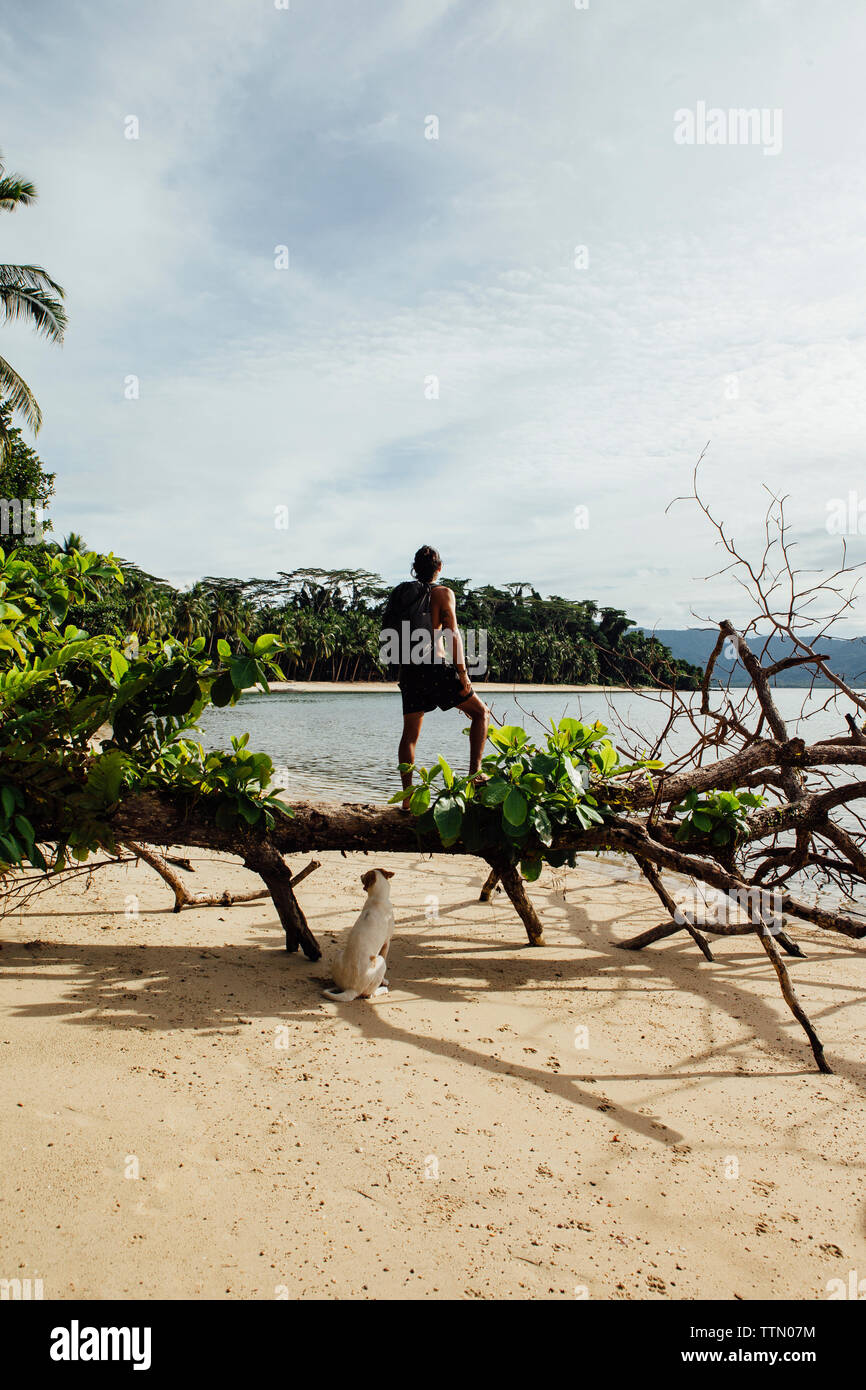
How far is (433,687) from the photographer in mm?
6016

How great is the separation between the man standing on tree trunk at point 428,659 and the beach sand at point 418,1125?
1661mm

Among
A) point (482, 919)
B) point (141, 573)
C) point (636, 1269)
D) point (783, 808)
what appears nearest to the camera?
point (636, 1269)

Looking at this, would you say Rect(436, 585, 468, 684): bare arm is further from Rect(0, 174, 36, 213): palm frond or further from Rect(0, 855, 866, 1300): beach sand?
Rect(0, 174, 36, 213): palm frond

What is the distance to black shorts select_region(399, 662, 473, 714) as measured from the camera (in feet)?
19.6

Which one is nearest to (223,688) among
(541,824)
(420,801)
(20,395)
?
(420,801)

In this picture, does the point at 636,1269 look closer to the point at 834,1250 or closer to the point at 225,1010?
the point at 834,1250

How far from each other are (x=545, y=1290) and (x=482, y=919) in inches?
169

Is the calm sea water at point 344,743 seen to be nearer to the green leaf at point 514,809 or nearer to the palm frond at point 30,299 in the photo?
the green leaf at point 514,809

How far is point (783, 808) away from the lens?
5445 millimetres

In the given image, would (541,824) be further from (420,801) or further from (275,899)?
(275,899)

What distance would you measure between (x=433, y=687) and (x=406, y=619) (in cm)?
55

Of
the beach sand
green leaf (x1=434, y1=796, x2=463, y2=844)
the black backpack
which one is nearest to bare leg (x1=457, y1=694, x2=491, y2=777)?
the black backpack

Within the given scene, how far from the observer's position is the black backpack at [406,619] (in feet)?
19.8
